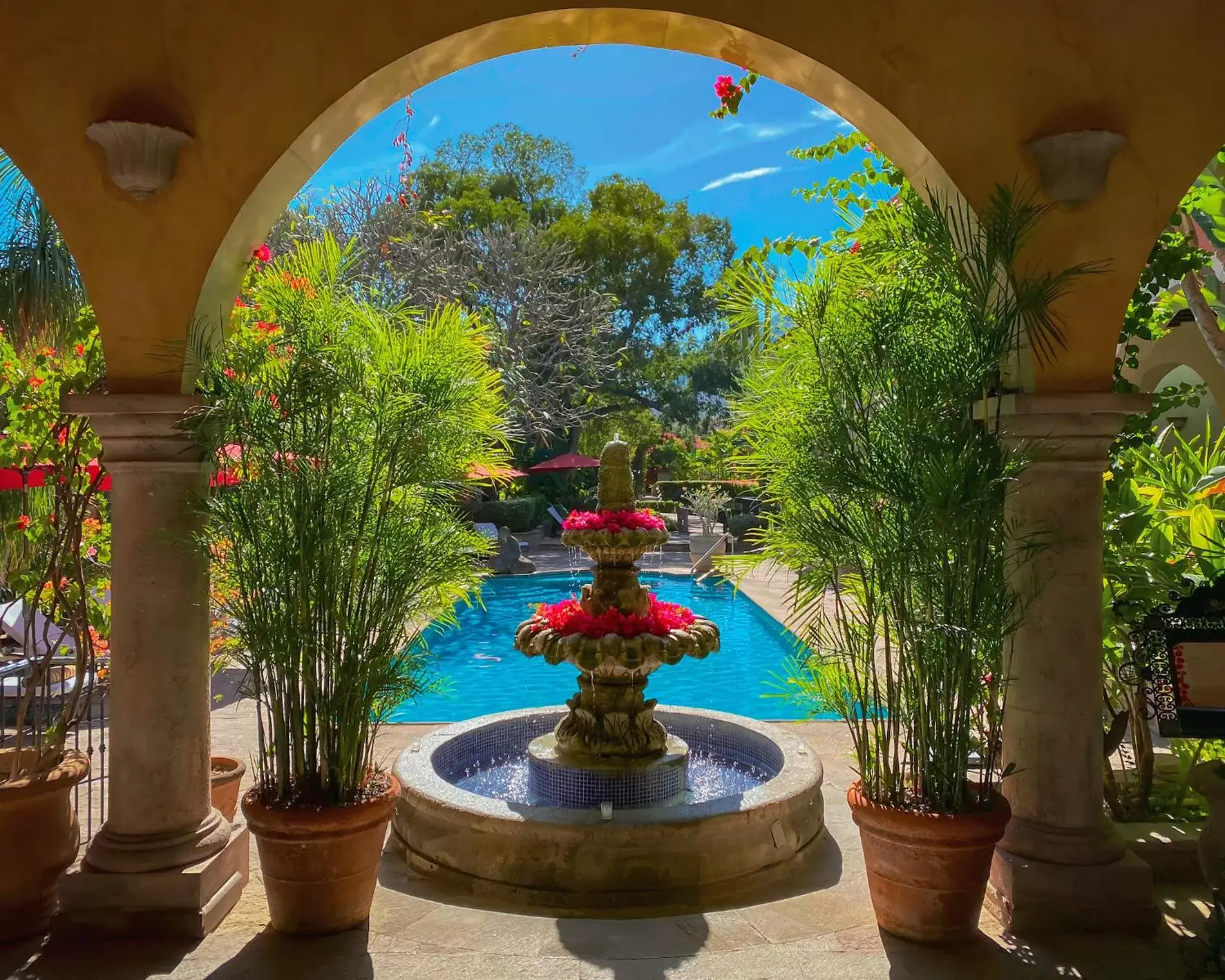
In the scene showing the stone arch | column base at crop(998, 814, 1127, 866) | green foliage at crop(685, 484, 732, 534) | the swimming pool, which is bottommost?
the swimming pool

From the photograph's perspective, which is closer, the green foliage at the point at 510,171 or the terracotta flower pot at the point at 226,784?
the terracotta flower pot at the point at 226,784

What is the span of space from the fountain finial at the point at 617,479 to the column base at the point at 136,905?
3069mm

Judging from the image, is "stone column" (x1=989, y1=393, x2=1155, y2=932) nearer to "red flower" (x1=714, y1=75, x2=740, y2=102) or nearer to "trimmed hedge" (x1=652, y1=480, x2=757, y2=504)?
"red flower" (x1=714, y1=75, x2=740, y2=102)

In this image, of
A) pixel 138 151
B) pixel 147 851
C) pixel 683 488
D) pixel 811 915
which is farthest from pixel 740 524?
pixel 138 151

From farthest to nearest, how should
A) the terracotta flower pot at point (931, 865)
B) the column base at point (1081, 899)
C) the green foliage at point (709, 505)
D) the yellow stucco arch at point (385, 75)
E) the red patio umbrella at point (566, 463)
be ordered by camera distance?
the green foliage at point (709, 505) < the red patio umbrella at point (566, 463) < the yellow stucco arch at point (385, 75) < the column base at point (1081, 899) < the terracotta flower pot at point (931, 865)

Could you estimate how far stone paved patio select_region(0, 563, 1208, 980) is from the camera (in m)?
3.20

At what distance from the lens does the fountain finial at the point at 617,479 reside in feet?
18.4

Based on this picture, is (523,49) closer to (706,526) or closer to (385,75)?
(385,75)

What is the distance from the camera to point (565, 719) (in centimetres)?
565

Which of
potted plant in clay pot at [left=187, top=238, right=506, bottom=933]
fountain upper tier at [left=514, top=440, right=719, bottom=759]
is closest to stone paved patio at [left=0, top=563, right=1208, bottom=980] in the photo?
potted plant in clay pot at [left=187, top=238, right=506, bottom=933]

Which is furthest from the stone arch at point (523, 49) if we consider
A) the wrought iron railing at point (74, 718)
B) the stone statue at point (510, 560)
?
the stone statue at point (510, 560)

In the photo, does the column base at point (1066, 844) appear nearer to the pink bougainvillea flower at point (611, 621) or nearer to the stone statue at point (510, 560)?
the pink bougainvillea flower at point (611, 621)

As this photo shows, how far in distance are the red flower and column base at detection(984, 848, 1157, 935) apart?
427 centimetres

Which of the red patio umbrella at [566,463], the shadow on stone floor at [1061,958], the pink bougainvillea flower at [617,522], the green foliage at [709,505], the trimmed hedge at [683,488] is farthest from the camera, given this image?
the trimmed hedge at [683,488]
